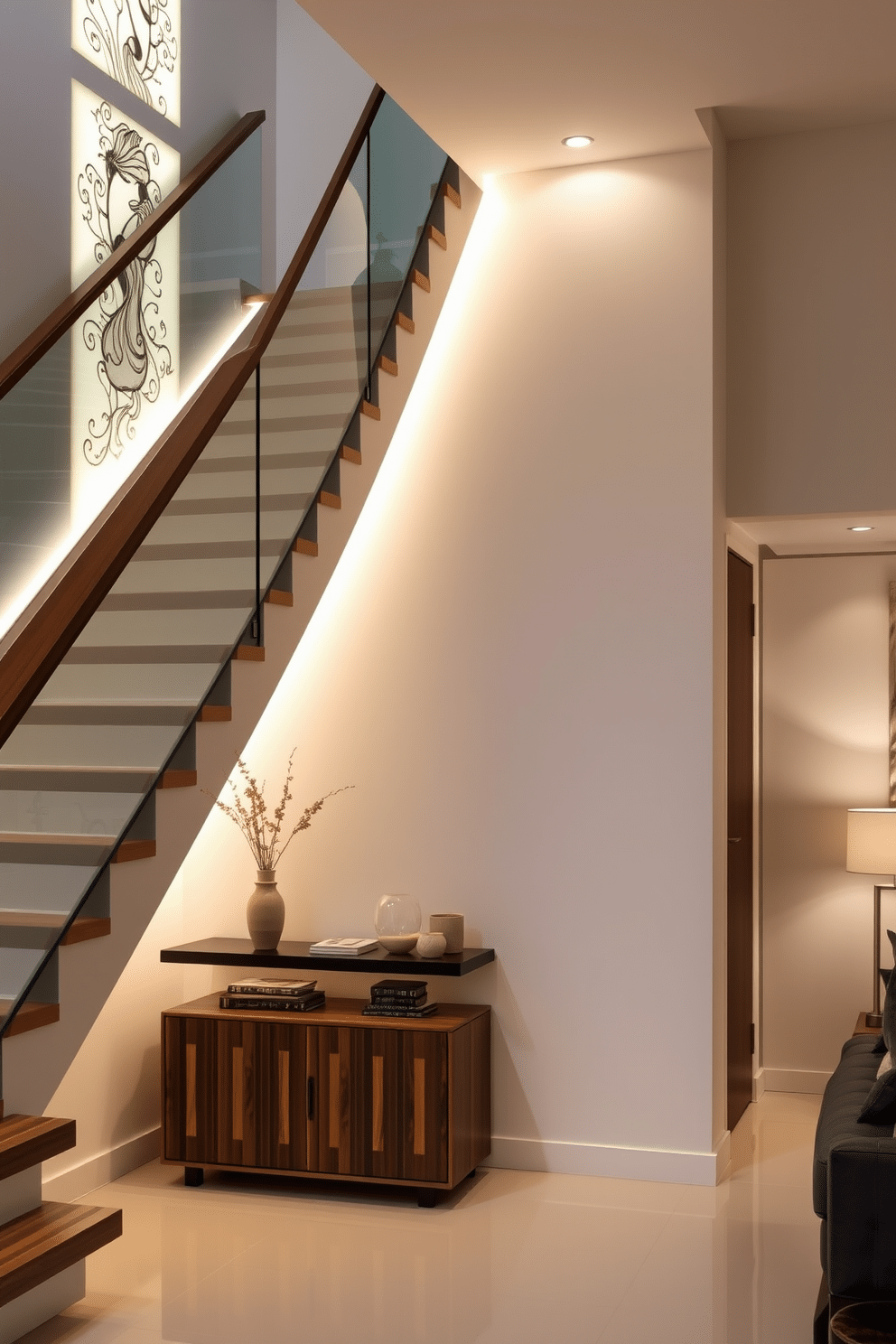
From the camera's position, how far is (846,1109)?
3971 millimetres

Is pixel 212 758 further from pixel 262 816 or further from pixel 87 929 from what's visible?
pixel 262 816

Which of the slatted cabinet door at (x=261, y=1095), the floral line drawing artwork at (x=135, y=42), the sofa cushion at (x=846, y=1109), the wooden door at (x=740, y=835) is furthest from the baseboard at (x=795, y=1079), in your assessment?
the floral line drawing artwork at (x=135, y=42)

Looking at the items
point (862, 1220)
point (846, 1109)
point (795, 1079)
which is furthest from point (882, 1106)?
point (795, 1079)

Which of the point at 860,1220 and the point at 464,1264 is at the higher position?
the point at 860,1220

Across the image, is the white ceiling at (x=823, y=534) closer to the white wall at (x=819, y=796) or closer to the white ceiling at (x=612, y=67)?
the white wall at (x=819, y=796)

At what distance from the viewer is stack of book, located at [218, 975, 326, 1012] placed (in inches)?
195

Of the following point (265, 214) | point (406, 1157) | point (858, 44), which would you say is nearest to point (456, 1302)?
point (406, 1157)

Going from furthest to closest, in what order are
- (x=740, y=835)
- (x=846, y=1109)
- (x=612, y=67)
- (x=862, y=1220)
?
(x=740, y=835)
(x=612, y=67)
(x=846, y=1109)
(x=862, y=1220)

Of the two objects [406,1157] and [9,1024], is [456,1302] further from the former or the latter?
[9,1024]

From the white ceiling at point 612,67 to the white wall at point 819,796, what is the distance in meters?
2.13

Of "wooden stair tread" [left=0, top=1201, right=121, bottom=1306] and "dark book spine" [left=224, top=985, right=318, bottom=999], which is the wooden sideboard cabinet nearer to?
"dark book spine" [left=224, top=985, right=318, bottom=999]

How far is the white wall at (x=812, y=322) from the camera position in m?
5.17

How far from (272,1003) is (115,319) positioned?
2877 millimetres

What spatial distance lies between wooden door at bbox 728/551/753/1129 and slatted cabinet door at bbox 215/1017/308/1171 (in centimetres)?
178
